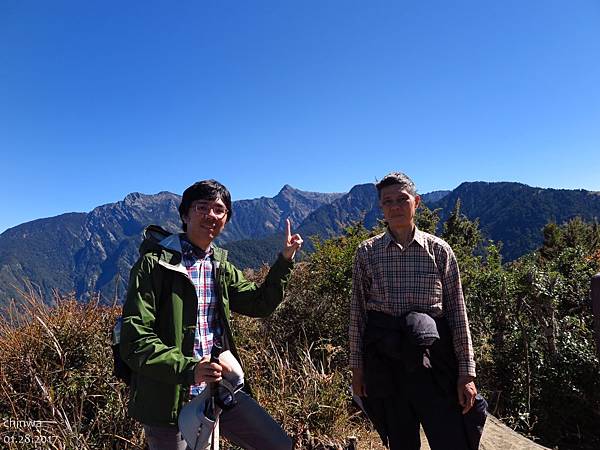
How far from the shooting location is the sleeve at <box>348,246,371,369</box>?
2.57 metres

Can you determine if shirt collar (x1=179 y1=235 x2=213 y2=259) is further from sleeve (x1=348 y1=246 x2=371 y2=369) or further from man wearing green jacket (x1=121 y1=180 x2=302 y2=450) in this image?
sleeve (x1=348 y1=246 x2=371 y2=369)

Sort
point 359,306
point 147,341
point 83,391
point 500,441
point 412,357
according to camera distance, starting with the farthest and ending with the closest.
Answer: point 83,391, point 500,441, point 359,306, point 412,357, point 147,341

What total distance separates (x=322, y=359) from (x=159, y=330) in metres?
3.33

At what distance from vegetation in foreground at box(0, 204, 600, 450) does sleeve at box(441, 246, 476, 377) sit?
174cm

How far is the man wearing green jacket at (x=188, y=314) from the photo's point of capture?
184 centimetres

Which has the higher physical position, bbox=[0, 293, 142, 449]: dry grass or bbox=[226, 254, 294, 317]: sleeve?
bbox=[226, 254, 294, 317]: sleeve

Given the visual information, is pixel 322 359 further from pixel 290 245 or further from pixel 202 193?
pixel 202 193

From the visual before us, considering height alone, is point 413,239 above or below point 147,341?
above

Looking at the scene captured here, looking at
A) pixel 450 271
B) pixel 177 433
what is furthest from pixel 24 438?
pixel 450 271

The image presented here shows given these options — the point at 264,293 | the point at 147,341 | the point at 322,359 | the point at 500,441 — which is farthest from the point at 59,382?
the point at 500,441

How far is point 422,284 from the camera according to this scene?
7.72 ft

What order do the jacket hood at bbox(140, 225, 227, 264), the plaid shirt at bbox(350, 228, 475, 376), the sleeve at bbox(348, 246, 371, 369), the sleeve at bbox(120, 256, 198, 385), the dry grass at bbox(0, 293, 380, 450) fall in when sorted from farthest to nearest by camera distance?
the dry grass at bbox(0, 293, 380, 450) < the sleeve at bbox(348, 246, 371, 369) < the plaid shirt at bbox(350, 228, 475, 376) < the jacket hood at bbox(140, 225, 227, 264) < the sleeve at bbox(120, 256, 198, 385)

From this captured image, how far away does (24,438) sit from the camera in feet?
10.4

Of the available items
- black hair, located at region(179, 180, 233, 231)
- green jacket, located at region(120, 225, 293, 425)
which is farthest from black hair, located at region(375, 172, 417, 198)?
green jacket, located at region(120, 225, 293, 425)
